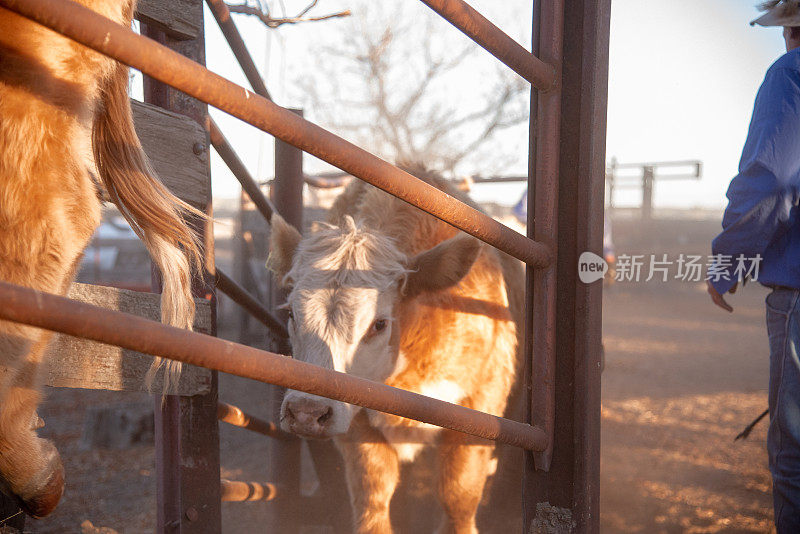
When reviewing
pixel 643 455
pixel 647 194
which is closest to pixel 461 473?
pixel 643 455

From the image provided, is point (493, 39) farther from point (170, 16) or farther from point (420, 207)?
point (170, 16)

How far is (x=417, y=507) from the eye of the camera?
380 centimetres

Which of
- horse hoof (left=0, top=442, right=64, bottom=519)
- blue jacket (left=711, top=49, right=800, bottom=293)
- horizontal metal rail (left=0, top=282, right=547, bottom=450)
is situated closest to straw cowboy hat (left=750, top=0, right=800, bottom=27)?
blue jacket (left=711, top=49, right=800, bottom=293)

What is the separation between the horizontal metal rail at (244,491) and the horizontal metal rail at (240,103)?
181 centimetres

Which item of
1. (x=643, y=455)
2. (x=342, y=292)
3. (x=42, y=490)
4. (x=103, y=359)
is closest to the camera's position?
(x=42, y=490)

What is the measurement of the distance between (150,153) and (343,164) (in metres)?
1.00

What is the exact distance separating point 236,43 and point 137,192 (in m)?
1.44

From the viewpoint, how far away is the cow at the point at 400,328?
230 centimetres

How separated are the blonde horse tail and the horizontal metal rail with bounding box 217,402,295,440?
967mm

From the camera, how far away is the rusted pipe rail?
224 cm

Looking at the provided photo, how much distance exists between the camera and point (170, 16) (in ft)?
6.09

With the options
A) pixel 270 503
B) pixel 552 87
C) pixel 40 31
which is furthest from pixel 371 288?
pixel 270 503

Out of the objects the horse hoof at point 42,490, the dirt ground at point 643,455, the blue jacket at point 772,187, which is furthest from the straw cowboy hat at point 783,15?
the horse hoof at point 42,490

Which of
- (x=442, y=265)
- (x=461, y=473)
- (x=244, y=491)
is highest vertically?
(x=442, y=265)
